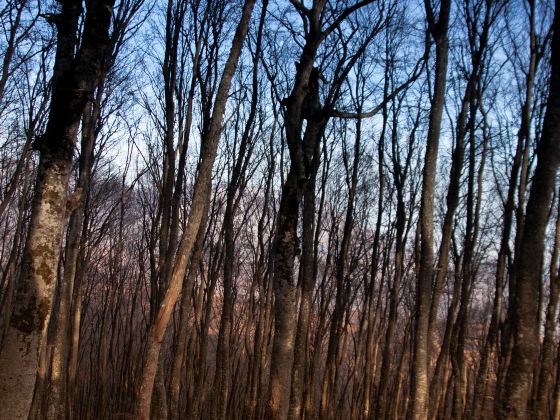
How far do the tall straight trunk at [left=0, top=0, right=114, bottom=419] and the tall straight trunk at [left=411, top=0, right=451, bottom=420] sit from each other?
4128mm

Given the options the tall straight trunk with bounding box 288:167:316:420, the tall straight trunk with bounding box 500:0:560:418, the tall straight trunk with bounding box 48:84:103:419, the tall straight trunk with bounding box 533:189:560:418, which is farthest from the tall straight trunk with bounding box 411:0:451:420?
the tall straight trunk with bounding box 48:84:103:419

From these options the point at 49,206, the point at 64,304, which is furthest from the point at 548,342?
the point at 49,206

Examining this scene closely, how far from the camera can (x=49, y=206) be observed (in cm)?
421

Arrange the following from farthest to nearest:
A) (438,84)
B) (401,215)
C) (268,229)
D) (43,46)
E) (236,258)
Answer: (236,258) → (268,229) → (401,215) → (43,46) → (438,84)

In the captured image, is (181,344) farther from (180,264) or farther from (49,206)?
(49,206)

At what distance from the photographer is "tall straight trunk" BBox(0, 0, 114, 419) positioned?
3.91 meters

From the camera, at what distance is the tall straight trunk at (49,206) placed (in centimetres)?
391

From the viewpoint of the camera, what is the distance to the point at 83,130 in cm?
864

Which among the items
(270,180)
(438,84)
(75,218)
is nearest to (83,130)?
(75,218)

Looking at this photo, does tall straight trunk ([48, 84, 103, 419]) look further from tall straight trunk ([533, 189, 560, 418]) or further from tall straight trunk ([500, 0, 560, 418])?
tall straight trunk ([533, 189, 560, 418])

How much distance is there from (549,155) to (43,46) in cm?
882

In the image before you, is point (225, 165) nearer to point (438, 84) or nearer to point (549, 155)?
point (438, 84)

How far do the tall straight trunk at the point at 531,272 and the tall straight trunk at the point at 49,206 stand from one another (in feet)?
13.3

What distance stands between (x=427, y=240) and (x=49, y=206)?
14.1 feet
